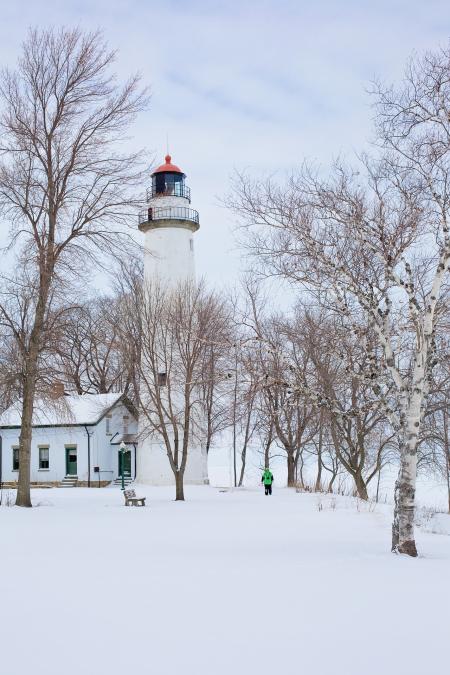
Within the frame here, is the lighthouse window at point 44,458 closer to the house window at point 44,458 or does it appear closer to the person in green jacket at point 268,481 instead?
the house window at point 44,458

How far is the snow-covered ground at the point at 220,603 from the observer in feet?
23.8

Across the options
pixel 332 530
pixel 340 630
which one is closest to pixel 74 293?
pixel 332 530

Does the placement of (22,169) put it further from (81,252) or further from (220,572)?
(220,572)

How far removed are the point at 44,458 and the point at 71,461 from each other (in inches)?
68.0

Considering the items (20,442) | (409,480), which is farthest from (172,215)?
(409,480)

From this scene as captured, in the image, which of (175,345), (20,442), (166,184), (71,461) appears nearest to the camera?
(20,442)

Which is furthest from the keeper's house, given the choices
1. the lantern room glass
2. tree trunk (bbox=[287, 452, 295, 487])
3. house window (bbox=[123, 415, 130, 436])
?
the lantern room glass

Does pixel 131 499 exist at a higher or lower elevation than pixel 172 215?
lower

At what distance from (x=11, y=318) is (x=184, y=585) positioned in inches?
776

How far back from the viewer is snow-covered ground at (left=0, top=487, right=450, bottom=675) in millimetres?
7242

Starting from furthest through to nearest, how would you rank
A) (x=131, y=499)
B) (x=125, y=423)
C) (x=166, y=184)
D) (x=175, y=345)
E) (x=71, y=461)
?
1. (x=125, y=423)
2. (x=71, y=461)
3. (x=166, y=184)
4. (x=175, y=345)
5. (x=131, y=499)

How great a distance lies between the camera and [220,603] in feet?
31.6

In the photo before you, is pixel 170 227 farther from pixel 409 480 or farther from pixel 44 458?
pixel 409 480

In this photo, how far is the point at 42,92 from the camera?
1068 inches
